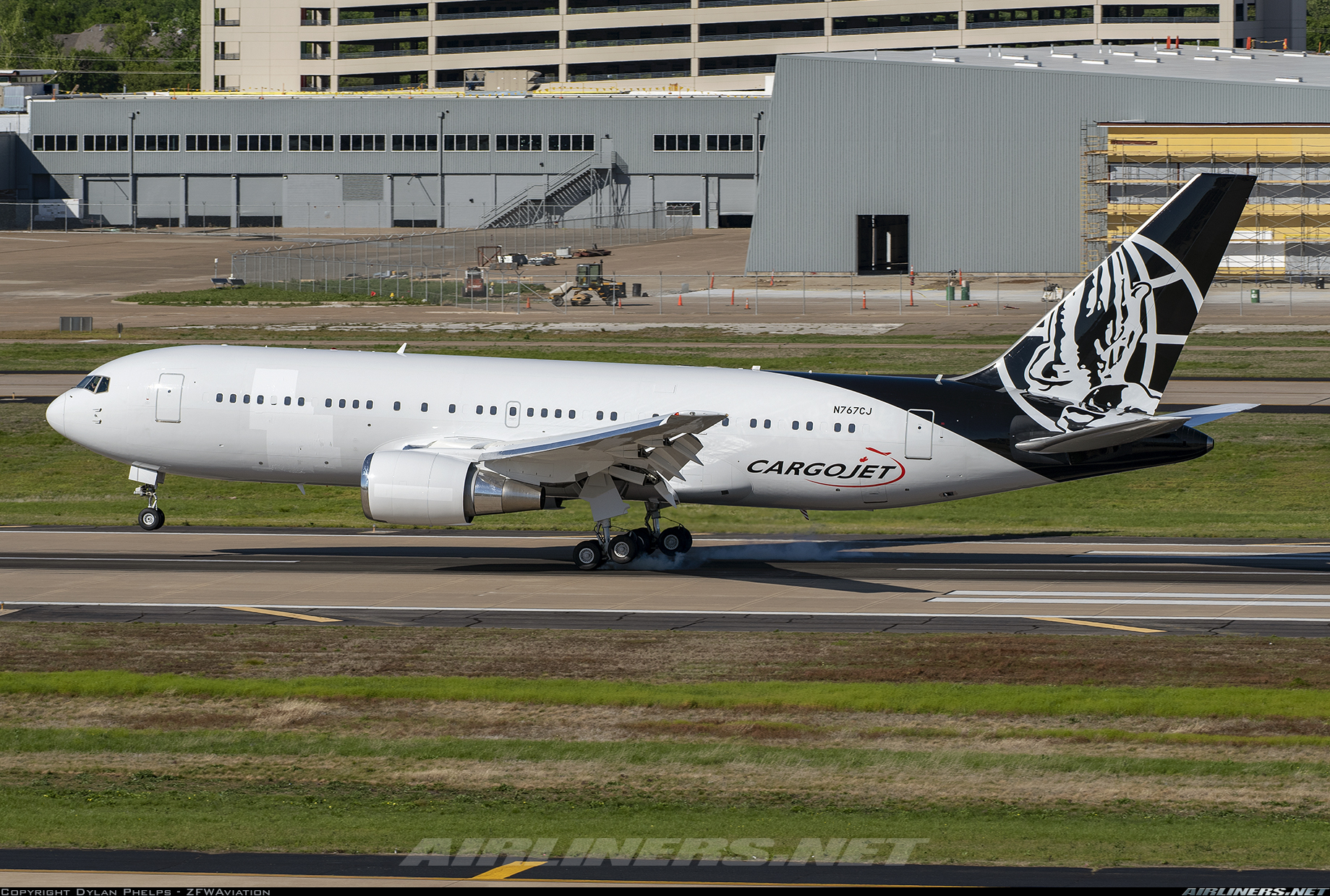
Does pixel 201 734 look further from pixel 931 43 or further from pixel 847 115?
pixel 931 43

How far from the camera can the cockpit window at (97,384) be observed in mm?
39594

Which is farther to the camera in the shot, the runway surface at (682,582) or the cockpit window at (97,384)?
the cockpit window at (97,384)

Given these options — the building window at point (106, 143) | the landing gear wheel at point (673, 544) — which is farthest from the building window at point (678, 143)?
the landing gear wheel at point (673, 544)

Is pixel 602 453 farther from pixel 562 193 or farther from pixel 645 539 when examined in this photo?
pixel 562 193

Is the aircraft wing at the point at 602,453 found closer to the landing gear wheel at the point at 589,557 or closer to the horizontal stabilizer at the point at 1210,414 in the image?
the landing gear wheel at the point at 589,557

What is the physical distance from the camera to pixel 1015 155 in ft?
394

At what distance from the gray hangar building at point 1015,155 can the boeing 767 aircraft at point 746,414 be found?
8350cm

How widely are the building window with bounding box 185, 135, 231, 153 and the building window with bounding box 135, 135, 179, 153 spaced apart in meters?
1.45

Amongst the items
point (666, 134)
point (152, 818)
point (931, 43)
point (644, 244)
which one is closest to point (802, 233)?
point (644, 244)

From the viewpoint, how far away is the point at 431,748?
23391mm

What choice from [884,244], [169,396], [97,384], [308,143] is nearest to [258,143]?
[308,143]

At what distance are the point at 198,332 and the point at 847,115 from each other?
2194 inches

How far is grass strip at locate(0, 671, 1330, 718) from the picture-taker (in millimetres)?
25688

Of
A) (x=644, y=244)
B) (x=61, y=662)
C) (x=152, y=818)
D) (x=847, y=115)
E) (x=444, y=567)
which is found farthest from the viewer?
(x=644, y=244)
